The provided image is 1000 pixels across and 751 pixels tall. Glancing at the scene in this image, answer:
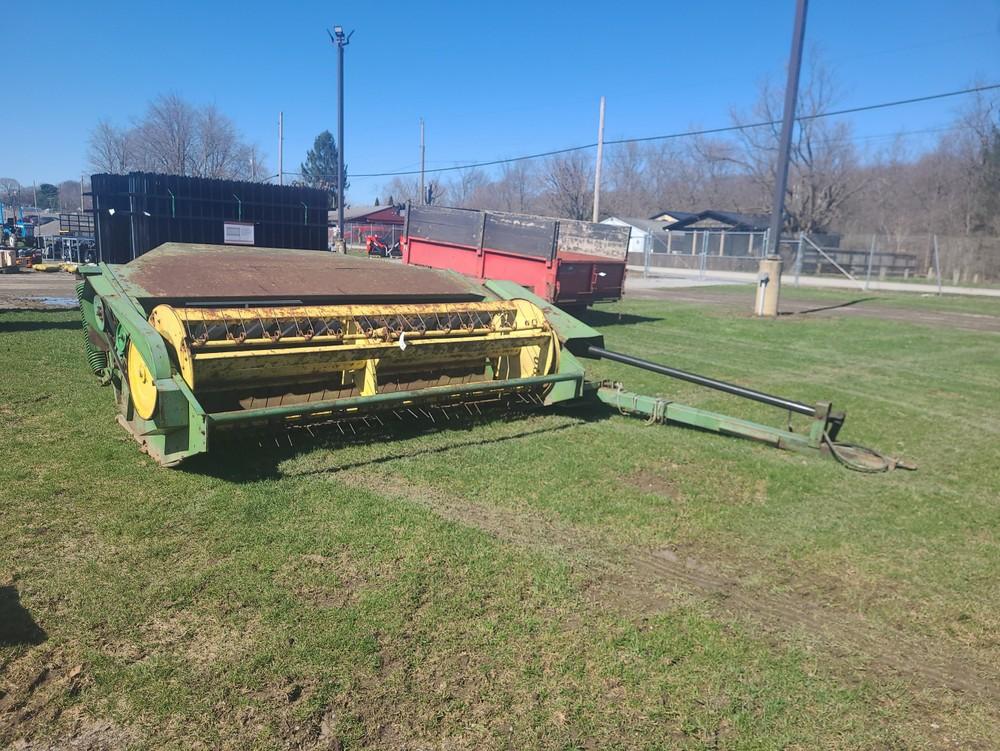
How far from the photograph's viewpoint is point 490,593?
3420 mm

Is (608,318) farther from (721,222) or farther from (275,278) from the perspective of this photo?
(721,222)

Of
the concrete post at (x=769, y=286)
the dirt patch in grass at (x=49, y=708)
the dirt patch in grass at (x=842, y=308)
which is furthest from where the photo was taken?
the dirt patch in grass at (x=842, y=308)

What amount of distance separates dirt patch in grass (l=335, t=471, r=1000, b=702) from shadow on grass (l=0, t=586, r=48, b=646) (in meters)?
1.96

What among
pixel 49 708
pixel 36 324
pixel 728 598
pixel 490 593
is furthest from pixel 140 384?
pixel 36 324

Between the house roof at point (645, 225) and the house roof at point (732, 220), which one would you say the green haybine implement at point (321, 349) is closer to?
the house roof at point (645, 225)

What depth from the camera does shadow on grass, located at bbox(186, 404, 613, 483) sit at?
474cm

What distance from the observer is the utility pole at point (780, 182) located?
574 inches

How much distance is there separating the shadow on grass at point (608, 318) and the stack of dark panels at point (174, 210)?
19.6ft

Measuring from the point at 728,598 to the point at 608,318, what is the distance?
11432 mm

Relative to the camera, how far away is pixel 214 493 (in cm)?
434

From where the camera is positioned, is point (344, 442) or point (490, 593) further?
point (344, 442)

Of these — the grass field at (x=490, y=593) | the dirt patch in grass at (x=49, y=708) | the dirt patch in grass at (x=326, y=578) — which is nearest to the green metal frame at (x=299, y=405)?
the grass field at (x=490, y=593)

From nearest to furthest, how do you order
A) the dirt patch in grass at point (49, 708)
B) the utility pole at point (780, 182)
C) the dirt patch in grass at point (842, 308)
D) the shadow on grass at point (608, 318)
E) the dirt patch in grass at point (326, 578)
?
the dirt patch in grass at point (49, 708) < the dirt patch in grass at point (326, 578) < the shadow on grass at point (608, 318) < the utility pole at point (780, 182) < the dirt patch in grass at point (842, 308)

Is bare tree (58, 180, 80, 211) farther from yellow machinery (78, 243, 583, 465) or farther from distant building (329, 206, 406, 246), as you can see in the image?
yellow machinery (78, 243, 583, 465)
